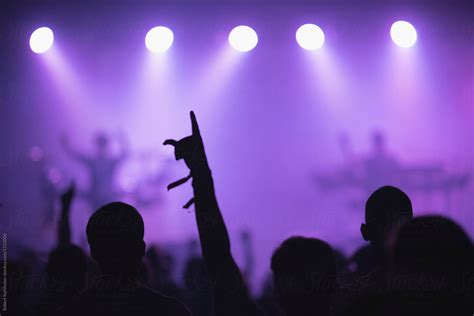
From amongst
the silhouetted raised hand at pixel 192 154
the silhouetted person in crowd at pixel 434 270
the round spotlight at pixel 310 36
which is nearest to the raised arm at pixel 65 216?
the silhouetted raised hand at pixel 192 154

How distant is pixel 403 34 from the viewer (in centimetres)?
585

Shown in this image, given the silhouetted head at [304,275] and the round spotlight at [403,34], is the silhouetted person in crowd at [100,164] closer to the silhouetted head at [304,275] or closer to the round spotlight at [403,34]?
the round spotlight at [403,34]

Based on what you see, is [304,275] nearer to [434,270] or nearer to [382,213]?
[434,270]

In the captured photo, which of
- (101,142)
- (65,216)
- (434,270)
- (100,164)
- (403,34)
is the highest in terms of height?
(403,34)

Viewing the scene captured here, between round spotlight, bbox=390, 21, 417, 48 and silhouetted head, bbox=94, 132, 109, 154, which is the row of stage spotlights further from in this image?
silhouetted head, bbox=94, 132, 109, 154

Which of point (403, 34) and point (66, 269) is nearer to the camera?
point (66, 269)

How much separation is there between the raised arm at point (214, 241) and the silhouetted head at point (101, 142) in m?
4.59

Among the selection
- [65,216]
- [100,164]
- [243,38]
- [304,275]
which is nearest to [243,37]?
[243,38]

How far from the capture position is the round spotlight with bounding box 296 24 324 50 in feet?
18.9

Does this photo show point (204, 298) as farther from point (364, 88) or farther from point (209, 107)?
point (364, 88)

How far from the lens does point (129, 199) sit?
19.1 ft

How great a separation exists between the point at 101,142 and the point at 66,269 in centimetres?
393

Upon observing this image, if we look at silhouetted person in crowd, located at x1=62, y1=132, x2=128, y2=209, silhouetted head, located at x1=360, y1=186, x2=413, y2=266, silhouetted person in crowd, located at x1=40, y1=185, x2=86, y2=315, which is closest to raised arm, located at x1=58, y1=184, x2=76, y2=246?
silhouetted person in crowd, located at x1=40, y1=185, x2=86, y2=315

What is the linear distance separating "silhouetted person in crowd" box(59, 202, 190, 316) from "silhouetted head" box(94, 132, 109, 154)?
4.51 m
